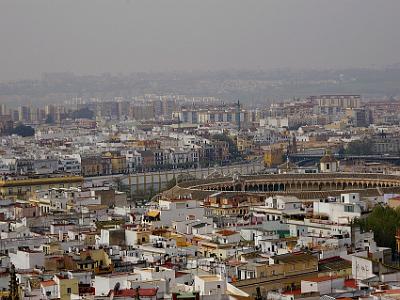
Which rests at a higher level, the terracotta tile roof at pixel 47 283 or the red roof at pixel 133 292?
the red roof at pixel 133 292

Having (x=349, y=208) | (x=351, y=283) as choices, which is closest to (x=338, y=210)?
(x=349, y=208)

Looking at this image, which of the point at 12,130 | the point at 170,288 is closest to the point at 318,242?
the point at 170,288

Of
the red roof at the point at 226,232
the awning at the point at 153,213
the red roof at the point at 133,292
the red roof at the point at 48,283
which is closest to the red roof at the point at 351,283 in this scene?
the red roof at the point at 133,292

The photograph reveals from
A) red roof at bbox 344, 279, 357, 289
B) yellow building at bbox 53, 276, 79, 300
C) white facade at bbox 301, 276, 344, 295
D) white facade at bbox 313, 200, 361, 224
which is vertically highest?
white facade at bbox 301, 276, 344, 295

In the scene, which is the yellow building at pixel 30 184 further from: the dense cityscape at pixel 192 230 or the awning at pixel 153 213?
the awning at pixel 153 213

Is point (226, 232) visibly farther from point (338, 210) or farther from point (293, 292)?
point (293, 292)

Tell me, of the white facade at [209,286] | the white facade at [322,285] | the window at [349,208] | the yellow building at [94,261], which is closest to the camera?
the white facade at [322,285]

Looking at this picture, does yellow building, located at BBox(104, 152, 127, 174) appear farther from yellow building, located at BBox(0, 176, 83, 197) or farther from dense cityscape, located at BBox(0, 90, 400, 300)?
yellow building, located at BBox(0, 176, 83, 197)

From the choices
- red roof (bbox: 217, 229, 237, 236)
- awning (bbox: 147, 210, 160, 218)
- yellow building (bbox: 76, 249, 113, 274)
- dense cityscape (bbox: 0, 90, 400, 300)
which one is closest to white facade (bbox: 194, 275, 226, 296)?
dense cityscape (bbox: 0, 90, 400, 300)
